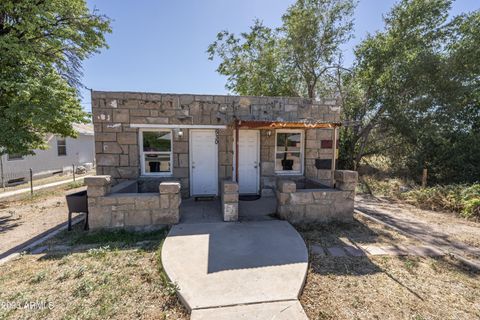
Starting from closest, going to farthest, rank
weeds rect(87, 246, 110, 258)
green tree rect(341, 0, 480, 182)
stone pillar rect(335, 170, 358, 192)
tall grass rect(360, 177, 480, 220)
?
weeds rect(87, 246, 110, 258)
stone pillar rect(335, 170, 358, 192)
tall grass rect(360, 177, 480, 220)
green tree rect(341, 0, 480, 182)

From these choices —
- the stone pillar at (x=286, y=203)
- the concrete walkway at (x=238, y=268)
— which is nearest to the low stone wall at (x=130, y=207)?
the concrete walkway at (x=238, y=268)

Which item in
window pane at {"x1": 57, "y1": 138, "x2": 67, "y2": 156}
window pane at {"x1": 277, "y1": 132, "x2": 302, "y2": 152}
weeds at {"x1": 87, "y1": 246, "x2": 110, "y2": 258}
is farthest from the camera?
window pane at {"x1": 57, "y1": 138, "x2": 67, "y2": 156}

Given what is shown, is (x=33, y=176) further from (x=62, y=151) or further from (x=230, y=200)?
(x=230, y=200)

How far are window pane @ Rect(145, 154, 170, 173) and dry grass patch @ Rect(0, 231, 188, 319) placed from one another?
288 cm

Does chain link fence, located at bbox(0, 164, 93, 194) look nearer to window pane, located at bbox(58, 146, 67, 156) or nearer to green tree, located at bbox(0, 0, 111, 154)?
window pane, located at bbox(58, 146, 67, 156)

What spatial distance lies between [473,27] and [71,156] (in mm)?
22471

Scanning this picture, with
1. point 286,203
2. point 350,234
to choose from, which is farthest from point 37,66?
point 350,234

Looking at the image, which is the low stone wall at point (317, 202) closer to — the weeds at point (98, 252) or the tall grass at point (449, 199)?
the weeds at point (98, 252)

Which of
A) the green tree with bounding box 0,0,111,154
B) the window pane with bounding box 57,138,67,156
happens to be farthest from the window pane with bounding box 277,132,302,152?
the window pane with bounding box 57,138,67,156

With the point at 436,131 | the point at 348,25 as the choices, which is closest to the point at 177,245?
the point at 436,131

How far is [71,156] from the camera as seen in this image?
585 inches

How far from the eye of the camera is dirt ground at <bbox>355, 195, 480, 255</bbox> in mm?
4350

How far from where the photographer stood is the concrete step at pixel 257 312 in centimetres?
223

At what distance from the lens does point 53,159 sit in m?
13.3
